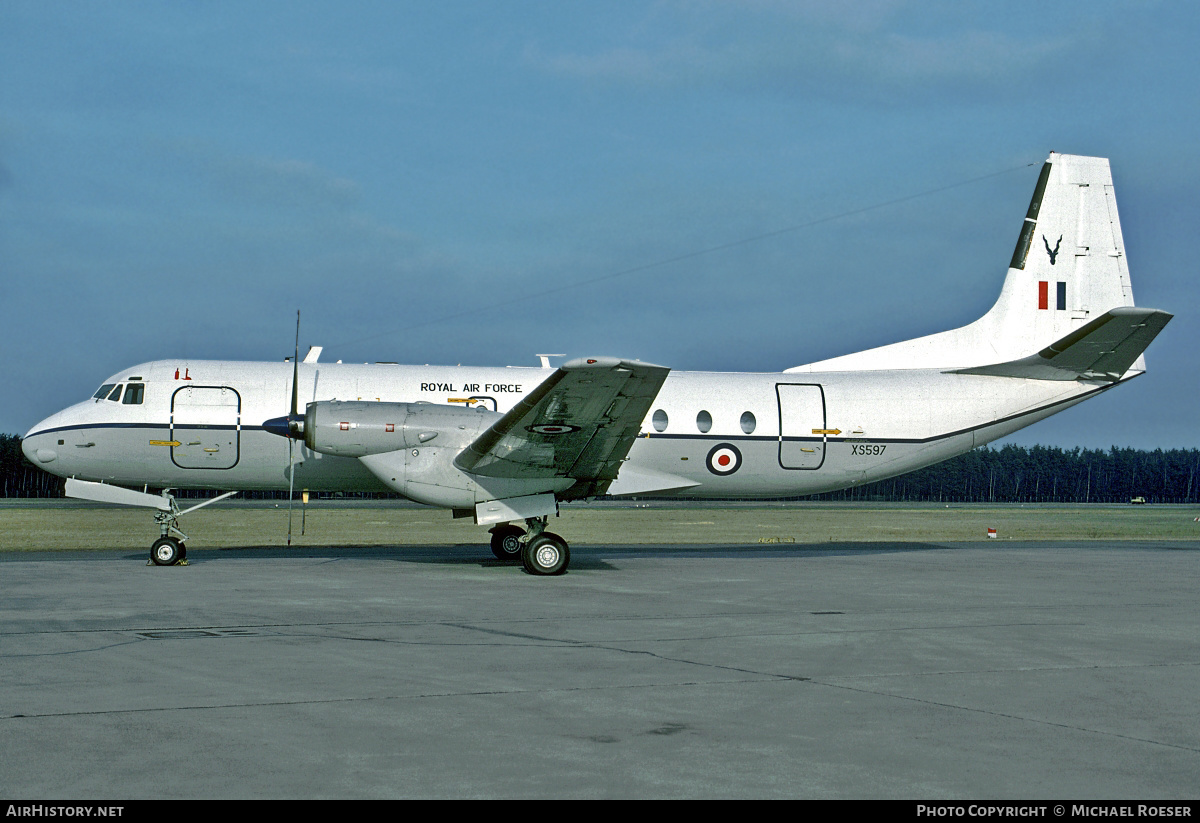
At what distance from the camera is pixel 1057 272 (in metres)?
21.6

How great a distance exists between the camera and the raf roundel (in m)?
20.0

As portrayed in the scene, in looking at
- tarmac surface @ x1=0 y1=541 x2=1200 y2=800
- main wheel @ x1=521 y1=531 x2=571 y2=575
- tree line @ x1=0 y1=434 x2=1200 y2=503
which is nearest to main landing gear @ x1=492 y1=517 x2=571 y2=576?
main wheel @ x1=521 y1=531 x2=571 y2=575

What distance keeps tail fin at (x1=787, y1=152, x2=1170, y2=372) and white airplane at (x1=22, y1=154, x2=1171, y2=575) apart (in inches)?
1.2

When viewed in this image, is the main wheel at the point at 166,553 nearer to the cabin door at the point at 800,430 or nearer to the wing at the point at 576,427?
the wing at the point at 576,427

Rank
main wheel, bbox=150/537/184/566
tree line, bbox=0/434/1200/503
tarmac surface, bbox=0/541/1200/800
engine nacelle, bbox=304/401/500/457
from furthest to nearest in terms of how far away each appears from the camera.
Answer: tree line, bbox=0/434/1200/503
main wheel, bbox=150/537/184/566
engine nacelle, bbox=304/401/500/457
tarmac surface, bbox=0/541/1200/800

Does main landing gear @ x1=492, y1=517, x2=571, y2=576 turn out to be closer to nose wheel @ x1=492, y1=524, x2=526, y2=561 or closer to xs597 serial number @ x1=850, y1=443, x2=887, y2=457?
nose wheel @ x1=492, y1=524, x2=526, y2=561

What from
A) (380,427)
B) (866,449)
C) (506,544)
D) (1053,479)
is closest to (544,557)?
(506,544)

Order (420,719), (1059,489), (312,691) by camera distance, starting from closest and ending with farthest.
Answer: (420,719) < (312,691) < (1059,489)

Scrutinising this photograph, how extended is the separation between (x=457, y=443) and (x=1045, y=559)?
488 inches

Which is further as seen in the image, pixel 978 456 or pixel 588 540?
pixel 978 456

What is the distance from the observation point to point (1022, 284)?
21.7 meters

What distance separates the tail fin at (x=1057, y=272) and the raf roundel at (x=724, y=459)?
106 inches

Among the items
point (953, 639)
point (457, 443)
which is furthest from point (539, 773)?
point (457, 443)
